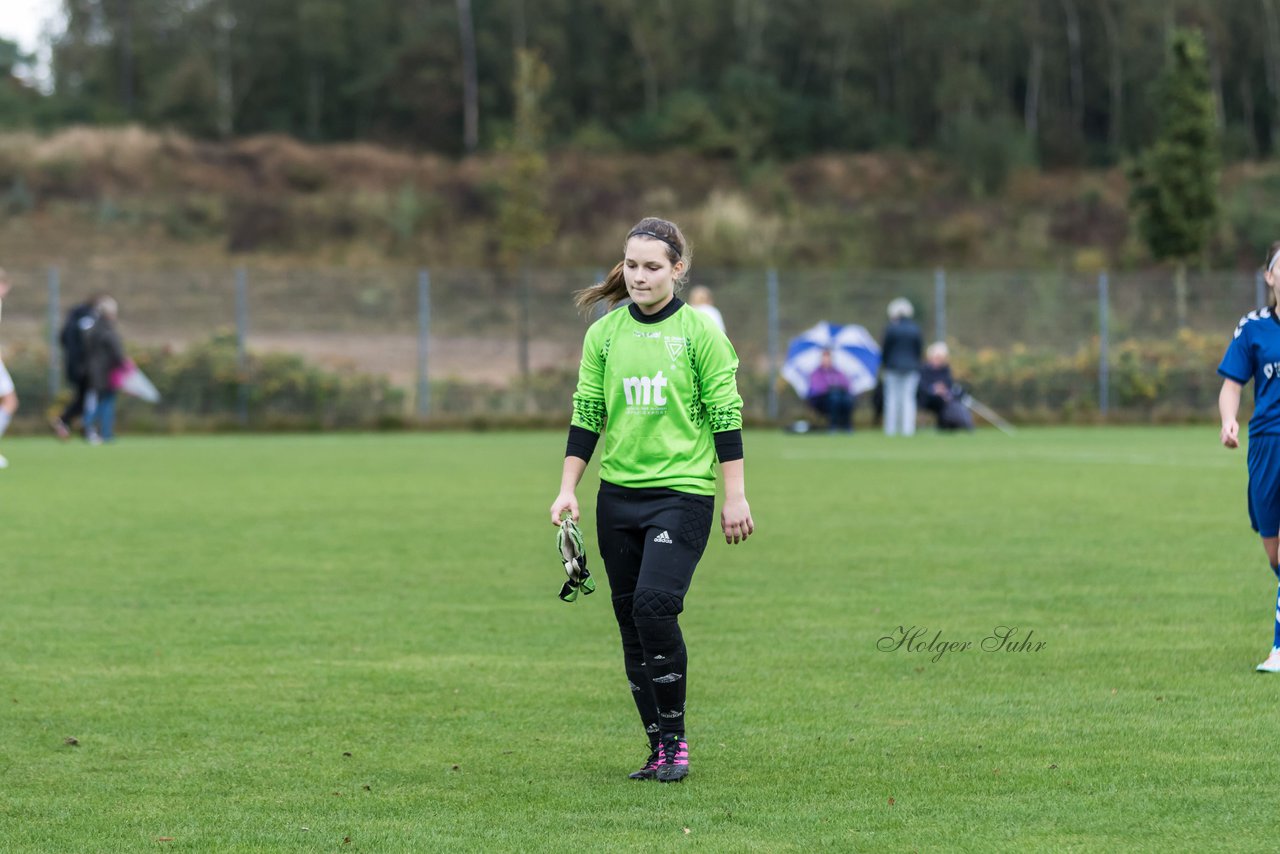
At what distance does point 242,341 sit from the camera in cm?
3291

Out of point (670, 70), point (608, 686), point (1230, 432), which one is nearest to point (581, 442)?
point (608, 686)

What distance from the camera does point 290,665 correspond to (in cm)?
820

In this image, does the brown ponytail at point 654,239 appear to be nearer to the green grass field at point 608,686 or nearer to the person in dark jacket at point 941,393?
the green grass field at point 608,686

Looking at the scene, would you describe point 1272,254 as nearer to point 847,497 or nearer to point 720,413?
point 720,413

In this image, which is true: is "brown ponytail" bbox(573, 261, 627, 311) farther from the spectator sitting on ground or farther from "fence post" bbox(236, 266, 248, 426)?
"fence post" bbox(236, 266, 248, 426)

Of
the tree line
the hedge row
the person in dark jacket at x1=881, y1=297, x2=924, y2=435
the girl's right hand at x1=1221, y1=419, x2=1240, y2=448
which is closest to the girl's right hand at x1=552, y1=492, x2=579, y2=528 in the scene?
the girl's right hand at x1=1221, y1=419, x2=1240, y2=448

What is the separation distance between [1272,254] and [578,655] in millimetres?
3622

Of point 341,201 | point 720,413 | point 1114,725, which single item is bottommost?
point 1114,725

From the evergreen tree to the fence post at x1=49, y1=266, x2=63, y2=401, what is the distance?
23.8 m

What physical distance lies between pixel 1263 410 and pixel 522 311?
27189 mm

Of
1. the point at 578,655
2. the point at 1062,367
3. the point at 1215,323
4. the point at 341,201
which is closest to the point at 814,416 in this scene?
the point at 1062,367

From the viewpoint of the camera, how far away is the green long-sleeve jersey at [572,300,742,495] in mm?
→ 6035

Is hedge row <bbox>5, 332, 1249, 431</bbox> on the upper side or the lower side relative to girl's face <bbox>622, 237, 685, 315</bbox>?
lower

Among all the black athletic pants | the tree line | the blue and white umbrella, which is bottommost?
the black athletic pants
